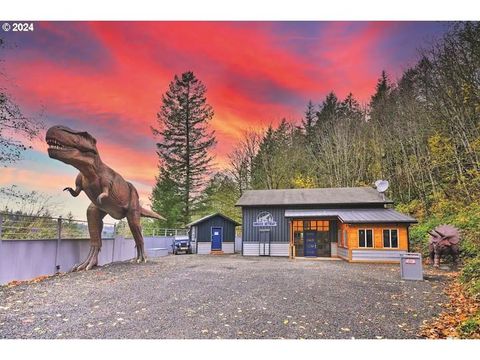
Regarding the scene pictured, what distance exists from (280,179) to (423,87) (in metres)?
11.7

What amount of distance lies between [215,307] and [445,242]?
7.80 meters

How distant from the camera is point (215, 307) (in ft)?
13.7

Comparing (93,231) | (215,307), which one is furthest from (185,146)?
(215,307)

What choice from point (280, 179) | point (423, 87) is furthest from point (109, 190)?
point (280, 179)

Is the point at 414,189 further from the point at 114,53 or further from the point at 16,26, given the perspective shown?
the point at 16,26

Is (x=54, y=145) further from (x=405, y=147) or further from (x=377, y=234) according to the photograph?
(x=405, y=147)

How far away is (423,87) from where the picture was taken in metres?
9.38

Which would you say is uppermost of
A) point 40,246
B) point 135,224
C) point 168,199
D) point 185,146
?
point 185,146

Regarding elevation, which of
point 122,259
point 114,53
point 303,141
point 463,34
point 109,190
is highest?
point 303,141

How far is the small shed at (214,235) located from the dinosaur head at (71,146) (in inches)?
380

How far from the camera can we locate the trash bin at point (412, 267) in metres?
6.84

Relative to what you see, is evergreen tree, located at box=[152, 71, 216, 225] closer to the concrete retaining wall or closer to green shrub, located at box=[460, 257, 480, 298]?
the concrete retaining wall

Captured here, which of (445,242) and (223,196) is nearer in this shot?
(445,242)

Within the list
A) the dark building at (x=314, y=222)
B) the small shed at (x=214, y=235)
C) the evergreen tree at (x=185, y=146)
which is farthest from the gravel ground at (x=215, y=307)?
the small shed at (x=214, y=235)
